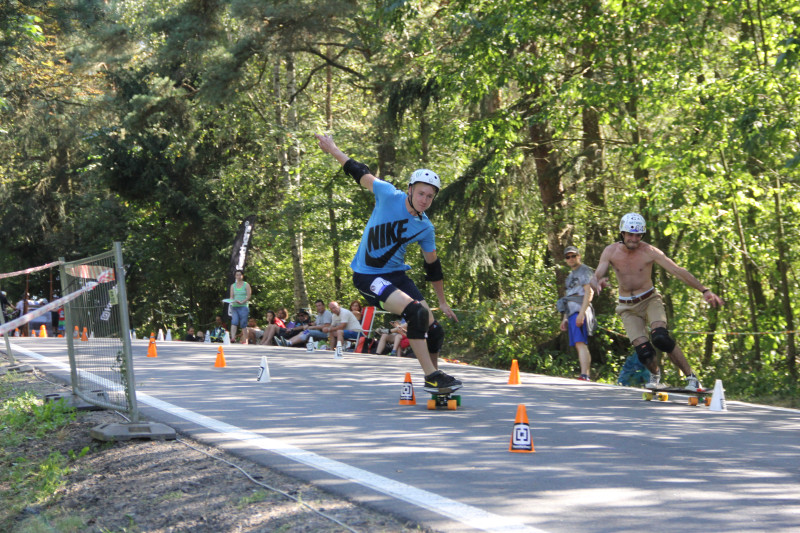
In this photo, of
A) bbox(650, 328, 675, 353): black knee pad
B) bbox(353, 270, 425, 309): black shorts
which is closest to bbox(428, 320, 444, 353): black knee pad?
bbox(353, 270, 425, 309): black shorts

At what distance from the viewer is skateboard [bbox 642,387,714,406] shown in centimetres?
926

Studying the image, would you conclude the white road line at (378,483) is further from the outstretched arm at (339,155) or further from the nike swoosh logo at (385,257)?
the outstretched arm at (339,155)

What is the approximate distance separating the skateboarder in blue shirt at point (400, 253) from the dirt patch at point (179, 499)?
228 centimetres

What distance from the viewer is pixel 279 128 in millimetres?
Answer: 29891

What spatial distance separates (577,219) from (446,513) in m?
15.2

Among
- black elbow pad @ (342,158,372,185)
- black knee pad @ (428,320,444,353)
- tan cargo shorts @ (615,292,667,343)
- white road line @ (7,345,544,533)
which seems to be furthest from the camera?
tan cargo shorts @ (615,292,667,343)

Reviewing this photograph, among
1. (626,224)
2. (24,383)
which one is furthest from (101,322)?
(626,224)

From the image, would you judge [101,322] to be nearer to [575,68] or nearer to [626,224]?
[626,224]

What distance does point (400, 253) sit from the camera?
27.1 feet

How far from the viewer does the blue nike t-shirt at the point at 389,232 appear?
810 cm

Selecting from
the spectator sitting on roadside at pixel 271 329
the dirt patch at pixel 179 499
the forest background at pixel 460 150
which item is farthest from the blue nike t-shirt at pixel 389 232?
the spectator sitting on roadside at pixel 271 329

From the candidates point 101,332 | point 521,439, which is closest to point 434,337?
point 521,439

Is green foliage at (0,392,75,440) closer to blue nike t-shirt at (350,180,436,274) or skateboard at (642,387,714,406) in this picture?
blue nike t-shirt at (350,180,436,274)

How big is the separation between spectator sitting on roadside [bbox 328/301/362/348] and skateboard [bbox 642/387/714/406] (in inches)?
405
